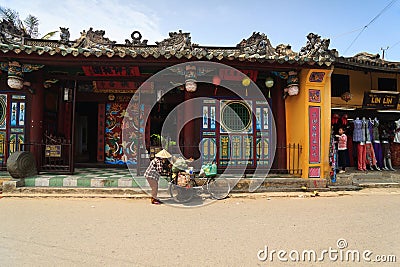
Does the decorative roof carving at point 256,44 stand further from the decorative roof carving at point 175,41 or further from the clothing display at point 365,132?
the clothing display at point 365,132

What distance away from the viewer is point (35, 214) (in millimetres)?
4789

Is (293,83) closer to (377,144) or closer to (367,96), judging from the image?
(367,96)

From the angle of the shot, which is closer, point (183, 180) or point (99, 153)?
point (183, 180)

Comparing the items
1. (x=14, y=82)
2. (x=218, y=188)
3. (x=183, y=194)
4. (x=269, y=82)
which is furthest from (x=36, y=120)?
(x=269, y=82)

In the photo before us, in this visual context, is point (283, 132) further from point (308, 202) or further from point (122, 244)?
point (122, 244)

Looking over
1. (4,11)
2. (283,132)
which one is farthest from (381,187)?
(4,11)

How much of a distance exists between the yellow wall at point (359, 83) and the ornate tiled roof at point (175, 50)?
2683 mm

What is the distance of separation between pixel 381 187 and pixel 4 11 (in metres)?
20.6

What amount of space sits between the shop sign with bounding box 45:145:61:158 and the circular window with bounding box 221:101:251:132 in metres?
4.69

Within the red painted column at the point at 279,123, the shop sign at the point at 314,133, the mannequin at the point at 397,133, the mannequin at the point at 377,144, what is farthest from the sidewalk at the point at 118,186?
the mannequin at the point at 397,133

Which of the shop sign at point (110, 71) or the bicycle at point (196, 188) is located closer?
the bicycle at point (196, 188)

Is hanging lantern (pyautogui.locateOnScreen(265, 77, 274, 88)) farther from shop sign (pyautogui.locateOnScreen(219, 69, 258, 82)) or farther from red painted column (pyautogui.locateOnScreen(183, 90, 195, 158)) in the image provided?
red painted column (pyautogui.locateOnScreen(183, 90, 195, 158))

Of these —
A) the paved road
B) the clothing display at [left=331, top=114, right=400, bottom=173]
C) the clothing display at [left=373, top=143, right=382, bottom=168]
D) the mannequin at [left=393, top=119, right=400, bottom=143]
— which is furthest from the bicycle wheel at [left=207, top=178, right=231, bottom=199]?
the mannequin at [left=393, top=119, right=400, bottom=143]

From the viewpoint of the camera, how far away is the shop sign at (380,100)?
9.20 metres
